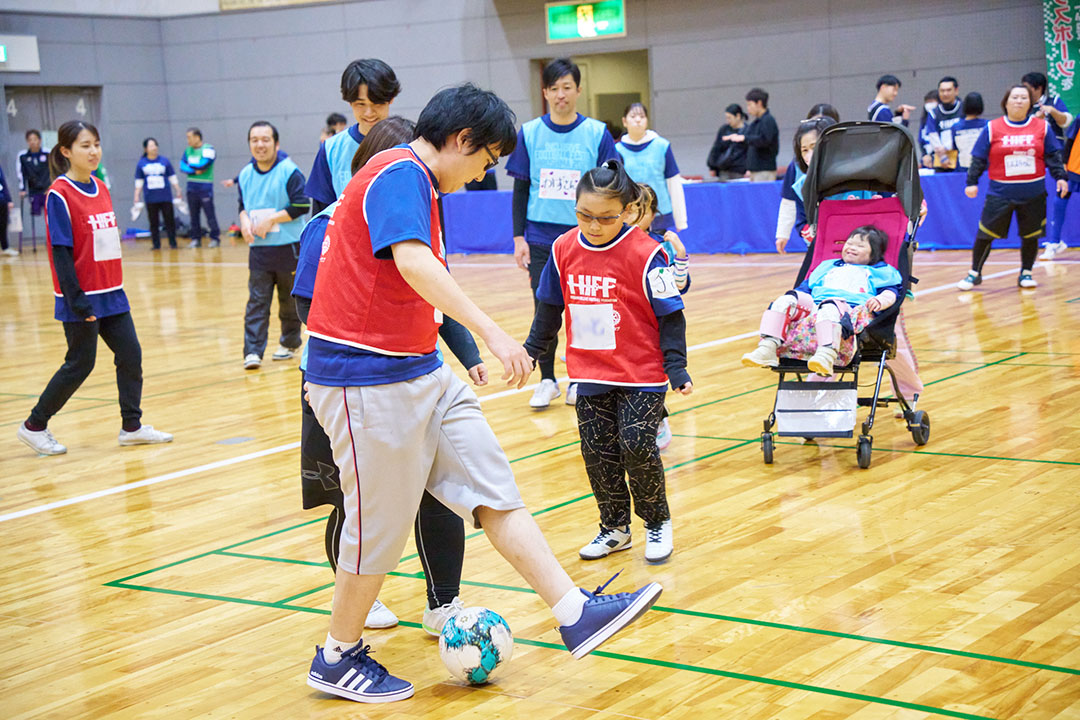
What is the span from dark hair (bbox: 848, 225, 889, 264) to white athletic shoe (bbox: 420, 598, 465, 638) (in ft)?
10.2

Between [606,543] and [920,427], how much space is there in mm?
2010

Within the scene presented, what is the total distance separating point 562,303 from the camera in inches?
177

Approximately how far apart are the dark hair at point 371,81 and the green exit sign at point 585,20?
15015mm

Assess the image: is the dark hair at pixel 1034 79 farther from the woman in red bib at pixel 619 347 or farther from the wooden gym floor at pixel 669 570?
the woman in red bib at pixel 619 347

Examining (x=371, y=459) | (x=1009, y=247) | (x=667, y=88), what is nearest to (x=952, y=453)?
(x=371, y=459)

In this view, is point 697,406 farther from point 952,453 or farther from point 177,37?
point 177,37

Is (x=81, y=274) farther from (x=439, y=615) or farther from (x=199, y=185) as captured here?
(x=199, y=185)

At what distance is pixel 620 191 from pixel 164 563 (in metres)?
2.24

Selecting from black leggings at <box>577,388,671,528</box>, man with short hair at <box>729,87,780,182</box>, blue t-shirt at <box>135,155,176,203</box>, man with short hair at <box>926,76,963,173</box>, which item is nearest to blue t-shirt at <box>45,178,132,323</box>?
black leggings at <box>577,388,671,528</box>

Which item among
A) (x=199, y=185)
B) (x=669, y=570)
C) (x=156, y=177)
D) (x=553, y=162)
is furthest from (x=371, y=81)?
(x=199, y=185)

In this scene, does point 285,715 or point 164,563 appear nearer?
point 285,715

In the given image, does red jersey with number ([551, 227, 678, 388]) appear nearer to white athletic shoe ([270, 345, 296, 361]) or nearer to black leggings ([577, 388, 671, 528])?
black leggings ([577, 388, 671, 528])

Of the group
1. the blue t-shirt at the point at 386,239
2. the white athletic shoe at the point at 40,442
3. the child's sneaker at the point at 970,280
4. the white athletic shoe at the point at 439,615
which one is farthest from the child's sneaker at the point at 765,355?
the child's sneaker at the point at 970,280

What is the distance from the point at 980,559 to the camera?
13.4 ft
